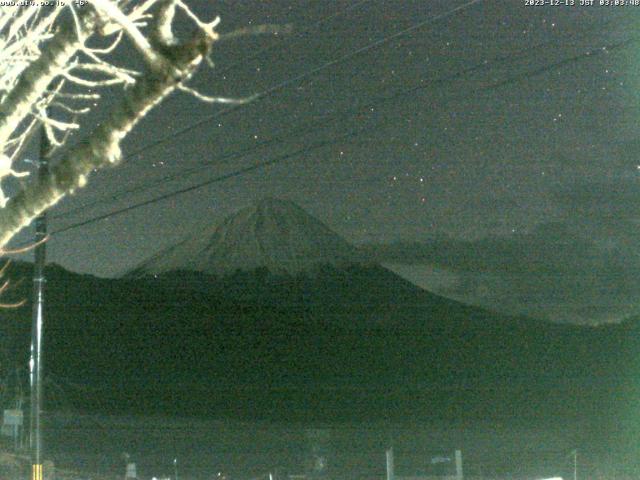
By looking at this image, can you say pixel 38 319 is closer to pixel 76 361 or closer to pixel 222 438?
pixel 222 438

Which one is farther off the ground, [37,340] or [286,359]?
[286,359]

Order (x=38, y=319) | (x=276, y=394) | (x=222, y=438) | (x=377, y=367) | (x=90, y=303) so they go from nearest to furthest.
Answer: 1. (x=38, y=319)
2. (x=222, y=438)
3. (x=276, y=394)
4. (x=90, y=303)
5. (x=377, y=367)

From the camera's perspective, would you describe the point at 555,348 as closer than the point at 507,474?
No

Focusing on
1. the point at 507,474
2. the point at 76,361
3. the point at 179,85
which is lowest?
the point at 507,474

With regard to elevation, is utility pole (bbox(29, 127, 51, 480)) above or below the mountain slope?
below

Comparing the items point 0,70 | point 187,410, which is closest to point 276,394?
point 187,410

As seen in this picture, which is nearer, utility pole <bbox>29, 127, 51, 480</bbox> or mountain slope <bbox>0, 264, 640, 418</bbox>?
utility pole <bbox>29, 127, 51, 480</bbox>

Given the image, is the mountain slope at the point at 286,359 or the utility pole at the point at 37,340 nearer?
the utility pole at the point at 37,340

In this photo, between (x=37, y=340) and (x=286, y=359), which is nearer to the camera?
(x=37, y=340)

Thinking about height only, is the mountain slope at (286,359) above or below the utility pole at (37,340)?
above

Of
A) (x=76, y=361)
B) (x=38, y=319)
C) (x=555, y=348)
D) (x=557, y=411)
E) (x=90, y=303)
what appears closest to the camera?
Result: (x=38, y=319)

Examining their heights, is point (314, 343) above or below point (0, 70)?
above
